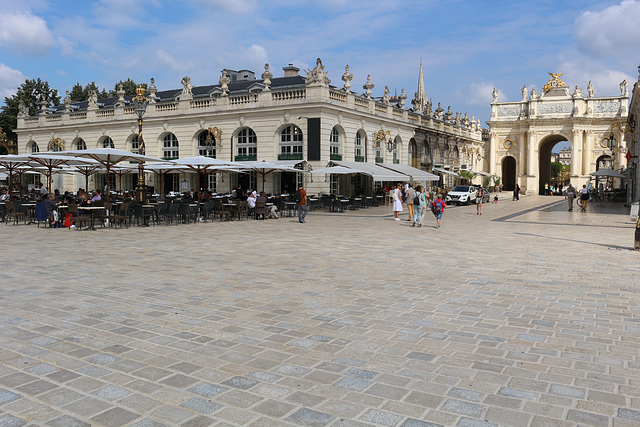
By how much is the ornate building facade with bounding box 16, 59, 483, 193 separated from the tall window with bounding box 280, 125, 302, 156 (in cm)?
6

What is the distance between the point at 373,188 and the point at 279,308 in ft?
102

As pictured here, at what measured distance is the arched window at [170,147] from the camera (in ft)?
120

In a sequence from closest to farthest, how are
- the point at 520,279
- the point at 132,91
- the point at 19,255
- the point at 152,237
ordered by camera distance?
the point at 520,279 < the point at 19,255 < the point at 152,237 < the point at 132,91

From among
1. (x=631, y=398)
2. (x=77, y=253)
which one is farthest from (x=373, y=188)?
(x=631, y=398)

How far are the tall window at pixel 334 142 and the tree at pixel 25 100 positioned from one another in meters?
32.5

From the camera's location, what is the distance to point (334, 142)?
106 feet

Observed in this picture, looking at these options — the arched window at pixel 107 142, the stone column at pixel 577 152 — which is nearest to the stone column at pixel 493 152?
the stone column at pixel 577 152

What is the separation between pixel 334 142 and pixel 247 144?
580 cm

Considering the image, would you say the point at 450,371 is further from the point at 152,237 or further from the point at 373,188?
the point at 373,188

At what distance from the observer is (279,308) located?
6.28 metres

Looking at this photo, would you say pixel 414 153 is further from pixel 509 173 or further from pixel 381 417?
pixel 381 417

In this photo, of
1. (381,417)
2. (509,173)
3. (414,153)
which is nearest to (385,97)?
(414,153)

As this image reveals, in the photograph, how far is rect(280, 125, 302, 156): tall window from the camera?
104 feet

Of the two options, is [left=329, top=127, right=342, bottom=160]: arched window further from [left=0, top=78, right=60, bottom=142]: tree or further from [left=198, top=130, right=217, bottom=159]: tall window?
[left=0, top=78, right=60, bottom=142]: tree
